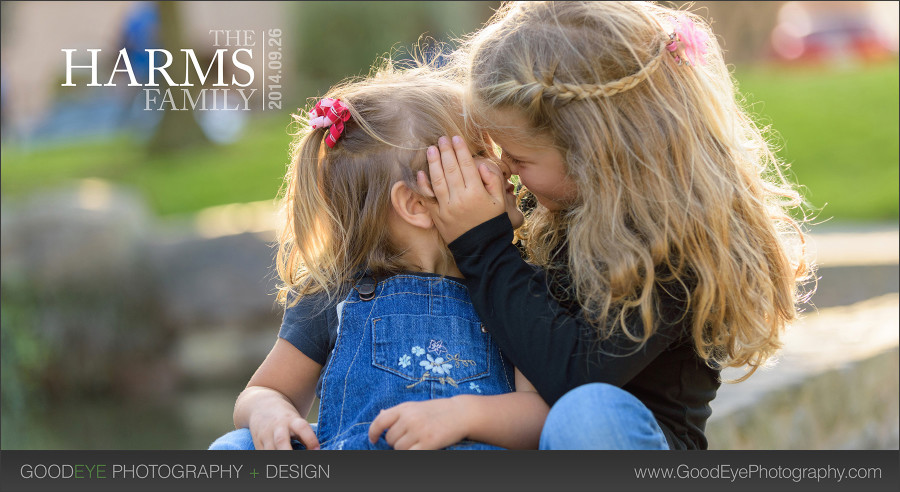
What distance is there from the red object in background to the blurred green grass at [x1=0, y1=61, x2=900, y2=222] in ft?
9.00

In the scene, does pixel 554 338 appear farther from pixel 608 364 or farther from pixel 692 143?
pixel 692 143

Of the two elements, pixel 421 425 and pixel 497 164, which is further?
pixel 497 164

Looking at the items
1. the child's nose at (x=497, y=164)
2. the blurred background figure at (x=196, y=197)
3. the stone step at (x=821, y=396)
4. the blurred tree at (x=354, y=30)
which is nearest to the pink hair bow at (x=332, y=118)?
the child's nose at (x=497, y=164)

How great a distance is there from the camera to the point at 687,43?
1873 mm

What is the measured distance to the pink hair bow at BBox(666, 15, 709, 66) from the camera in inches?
73.4

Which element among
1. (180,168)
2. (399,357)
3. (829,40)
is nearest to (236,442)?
(399,357)

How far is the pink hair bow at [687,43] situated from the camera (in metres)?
1.86

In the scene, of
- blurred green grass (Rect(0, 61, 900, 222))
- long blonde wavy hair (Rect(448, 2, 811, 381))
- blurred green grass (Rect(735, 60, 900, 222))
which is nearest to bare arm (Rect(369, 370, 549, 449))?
long blonde wavy hair (Rect(448, 2, 811, 381))

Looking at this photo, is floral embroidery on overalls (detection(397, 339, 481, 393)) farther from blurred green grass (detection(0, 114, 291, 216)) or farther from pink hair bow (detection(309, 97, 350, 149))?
blurred green grass (detection(0, 114, 291, 216))

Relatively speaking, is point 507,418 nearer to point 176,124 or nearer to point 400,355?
point 400,355

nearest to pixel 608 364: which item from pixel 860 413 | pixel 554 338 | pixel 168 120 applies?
pixel 554 338

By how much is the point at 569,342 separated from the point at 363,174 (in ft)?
2.04

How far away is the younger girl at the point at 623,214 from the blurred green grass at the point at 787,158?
274 inches

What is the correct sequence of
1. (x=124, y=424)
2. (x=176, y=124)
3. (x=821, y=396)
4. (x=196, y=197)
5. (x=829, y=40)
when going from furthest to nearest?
1. (x=829, y=40)
2. (x=176, y=124)
3. (x=196, y=197)
4. (x=124, y=424)
5. (x=821, y=396)
